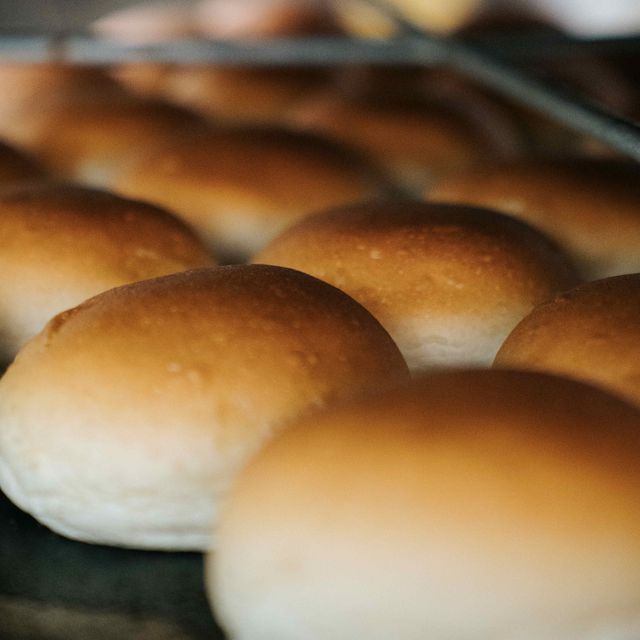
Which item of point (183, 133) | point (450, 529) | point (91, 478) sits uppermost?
point (450, 529)

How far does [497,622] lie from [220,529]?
0.22 meters

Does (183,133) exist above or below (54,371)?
below

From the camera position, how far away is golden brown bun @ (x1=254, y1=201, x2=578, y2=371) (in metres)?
1.23

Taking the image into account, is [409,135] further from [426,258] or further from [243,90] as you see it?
[426,258]

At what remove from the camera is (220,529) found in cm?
76

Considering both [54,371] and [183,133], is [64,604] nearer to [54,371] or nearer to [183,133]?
[54,371]

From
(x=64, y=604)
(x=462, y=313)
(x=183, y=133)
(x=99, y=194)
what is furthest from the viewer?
(x=183, y=133)

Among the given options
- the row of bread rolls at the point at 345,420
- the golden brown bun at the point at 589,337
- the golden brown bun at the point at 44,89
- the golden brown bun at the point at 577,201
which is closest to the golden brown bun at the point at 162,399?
the row of bread rolls at the point at 345,420

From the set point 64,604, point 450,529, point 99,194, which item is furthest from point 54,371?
point 99,194

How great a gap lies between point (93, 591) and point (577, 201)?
1.03 meters

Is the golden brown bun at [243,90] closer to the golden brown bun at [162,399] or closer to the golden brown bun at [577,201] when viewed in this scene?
the golden brown bun at [577,201]

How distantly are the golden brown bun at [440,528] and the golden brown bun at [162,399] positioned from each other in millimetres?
150

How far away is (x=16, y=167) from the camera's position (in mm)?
1844

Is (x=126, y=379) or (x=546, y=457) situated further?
(x=126, y=379)
